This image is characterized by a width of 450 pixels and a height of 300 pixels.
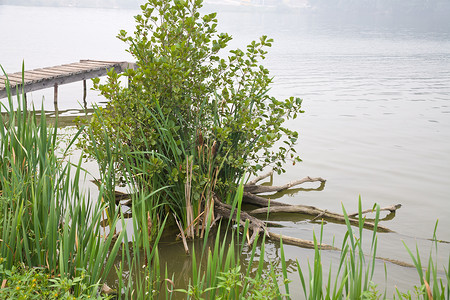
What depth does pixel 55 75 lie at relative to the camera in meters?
10.8

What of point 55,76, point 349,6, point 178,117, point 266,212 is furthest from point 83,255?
point 349,6

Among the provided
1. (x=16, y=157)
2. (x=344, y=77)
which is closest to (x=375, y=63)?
(x=344, y=77)

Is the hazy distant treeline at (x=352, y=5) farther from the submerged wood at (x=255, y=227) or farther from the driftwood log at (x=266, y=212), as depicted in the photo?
the submerged wood at (x=255, y=227)

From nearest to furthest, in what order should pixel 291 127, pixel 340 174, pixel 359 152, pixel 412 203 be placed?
pixel 412 203, pixel 340 174, pixel 359 152, pixel 291 127

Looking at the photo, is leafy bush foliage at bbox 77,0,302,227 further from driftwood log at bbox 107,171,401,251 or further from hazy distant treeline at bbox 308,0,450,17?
hazy distant treeline at bbox 308,0,450,17

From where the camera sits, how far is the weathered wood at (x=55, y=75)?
9916 mm

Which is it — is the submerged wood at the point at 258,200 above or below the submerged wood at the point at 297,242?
above

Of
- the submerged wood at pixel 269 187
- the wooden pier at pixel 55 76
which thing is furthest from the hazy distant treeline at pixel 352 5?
the submerged wood at pixel 269 187

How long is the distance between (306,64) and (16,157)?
60.6 ft

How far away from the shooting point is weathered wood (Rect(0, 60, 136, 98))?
9.92 metres

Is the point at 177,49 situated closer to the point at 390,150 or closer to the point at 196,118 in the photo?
the point at 196,118

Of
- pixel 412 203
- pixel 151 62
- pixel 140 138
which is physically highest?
pixel 151 62

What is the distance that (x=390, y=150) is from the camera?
348 inches

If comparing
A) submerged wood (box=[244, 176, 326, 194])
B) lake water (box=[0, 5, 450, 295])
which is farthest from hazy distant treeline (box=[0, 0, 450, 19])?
submerged wood (box=[244, 176, 326, 194])
